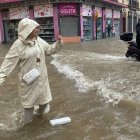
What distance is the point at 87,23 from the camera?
92.6 ft

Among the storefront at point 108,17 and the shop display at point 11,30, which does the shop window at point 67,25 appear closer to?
the shop display at point 11,30

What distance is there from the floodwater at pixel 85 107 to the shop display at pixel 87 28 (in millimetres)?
16941

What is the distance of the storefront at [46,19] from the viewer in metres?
26.4

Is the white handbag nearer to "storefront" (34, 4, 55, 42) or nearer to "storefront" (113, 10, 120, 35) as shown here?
"storefront" (34, 4, 55, 42)

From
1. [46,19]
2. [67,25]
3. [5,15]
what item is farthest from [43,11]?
[5,15]

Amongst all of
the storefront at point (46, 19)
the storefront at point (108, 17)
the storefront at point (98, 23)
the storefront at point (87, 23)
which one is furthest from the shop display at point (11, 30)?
Answer: the storefront at point (108, 17)

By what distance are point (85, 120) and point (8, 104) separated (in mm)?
2050

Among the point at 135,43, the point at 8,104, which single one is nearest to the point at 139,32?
the point at 135,43

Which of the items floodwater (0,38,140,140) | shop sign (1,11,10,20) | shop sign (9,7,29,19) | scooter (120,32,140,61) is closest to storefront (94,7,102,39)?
shop sign (9,7,29,19)

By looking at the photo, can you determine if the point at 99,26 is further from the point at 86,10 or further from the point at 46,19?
the point at 46,19

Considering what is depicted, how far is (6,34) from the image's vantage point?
29.7 m

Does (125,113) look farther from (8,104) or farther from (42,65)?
(8,104)

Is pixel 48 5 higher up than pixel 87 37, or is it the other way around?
pixel 48 5

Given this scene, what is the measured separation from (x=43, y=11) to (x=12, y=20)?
3.73 meters
